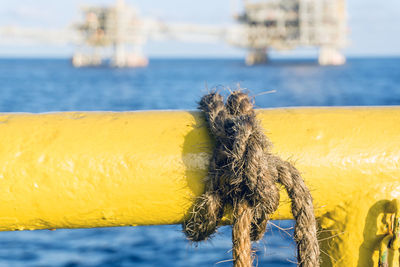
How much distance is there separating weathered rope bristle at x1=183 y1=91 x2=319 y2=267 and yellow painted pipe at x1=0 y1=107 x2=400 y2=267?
0.05 metres

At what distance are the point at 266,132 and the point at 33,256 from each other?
6.42 meters

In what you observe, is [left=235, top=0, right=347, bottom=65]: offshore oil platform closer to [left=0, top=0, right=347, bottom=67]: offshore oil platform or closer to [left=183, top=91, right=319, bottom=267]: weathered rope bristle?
[left=0, top=0, right=347, bottom=67]: offshore oil platform

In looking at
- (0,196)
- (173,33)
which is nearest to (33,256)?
(0,196)

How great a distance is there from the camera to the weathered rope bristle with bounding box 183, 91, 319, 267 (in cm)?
103

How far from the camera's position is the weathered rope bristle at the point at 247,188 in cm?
103

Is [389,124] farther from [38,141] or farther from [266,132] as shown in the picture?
[38,141]

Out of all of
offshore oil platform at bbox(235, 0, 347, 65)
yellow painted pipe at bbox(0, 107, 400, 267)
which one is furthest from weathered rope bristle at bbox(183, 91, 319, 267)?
offshore oil platform at bbox(235, 0, 347, 65)

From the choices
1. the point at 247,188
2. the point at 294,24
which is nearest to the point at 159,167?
the point at 247,188

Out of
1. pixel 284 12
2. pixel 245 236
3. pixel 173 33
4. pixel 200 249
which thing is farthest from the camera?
pixel 173 33

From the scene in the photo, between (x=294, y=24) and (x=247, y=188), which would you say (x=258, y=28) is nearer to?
(x=294, y=24)

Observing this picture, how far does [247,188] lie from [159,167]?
0.21 meters

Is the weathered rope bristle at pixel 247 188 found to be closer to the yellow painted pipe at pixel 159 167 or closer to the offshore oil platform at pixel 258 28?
the yellow painted pipe at pixel 159 167

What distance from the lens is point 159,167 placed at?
43.4 inches

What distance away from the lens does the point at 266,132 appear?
1.12 m
